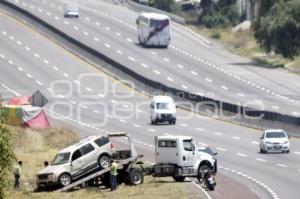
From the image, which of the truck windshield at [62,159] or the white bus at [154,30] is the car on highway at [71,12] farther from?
the truck windshield at [62,159]

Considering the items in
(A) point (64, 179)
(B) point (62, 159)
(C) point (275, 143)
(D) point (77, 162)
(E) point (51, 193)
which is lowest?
(E) point (51, 193)

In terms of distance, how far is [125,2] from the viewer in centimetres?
15062

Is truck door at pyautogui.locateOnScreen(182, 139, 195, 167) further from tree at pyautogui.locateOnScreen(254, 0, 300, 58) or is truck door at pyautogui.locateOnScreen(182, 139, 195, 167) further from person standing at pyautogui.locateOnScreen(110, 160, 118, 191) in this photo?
tree at pyautogui.locateOnScreen(254, 0, 300, 58)

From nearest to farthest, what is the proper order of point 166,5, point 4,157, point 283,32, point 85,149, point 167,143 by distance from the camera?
point 4,157, point 85,149, point 167,143, point 283,32, point 166,5

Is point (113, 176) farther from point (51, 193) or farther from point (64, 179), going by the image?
point (51, 193)

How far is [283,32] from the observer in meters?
108

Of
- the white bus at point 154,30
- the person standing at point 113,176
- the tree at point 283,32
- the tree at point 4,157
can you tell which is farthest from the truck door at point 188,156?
the white bus at point 154,30

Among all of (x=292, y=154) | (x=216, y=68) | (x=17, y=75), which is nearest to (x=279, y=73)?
(x=216, y=68)

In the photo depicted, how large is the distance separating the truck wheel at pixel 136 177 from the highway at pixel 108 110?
15.3 ft

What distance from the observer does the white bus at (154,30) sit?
110 meters

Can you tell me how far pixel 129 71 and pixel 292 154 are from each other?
39714mm

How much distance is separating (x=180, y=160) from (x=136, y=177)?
211cm

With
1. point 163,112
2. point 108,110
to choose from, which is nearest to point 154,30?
point 108,110

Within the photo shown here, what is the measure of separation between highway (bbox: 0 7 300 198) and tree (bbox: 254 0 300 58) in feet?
65.7
